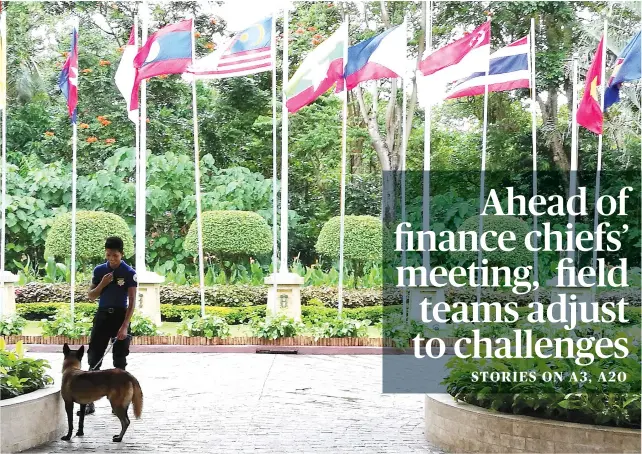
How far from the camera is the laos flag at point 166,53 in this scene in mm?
15031

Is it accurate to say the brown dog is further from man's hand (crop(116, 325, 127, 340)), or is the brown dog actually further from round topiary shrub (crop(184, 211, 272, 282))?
round topiary shrub (crop(184, 211, 272, 282))

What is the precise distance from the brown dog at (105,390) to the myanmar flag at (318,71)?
8.48 meters

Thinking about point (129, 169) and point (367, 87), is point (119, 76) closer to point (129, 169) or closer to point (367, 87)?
point (129, 169)

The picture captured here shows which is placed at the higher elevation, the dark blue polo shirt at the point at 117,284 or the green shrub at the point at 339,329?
the dark blue polo shirt at the point at 117,284

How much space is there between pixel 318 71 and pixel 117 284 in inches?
305

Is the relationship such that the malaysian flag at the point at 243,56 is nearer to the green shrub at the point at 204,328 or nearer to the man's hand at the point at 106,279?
the green shrub at the point at 204,328

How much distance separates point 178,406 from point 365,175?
17300 millimetres

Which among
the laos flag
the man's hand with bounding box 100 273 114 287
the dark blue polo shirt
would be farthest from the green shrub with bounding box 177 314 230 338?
the man's hand with bounding box 100 273 114 287

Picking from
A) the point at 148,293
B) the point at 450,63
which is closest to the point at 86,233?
the point at 148,293

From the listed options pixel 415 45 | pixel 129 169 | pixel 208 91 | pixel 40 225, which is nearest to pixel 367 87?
pixel 415 45

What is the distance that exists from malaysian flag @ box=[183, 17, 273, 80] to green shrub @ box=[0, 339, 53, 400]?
8.24 meters

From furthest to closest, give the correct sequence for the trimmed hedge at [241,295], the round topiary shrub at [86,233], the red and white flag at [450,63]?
the round topiary shrub at [86,233] → the trimmed hedge at [241,295] → the red and white flag at [450,63]

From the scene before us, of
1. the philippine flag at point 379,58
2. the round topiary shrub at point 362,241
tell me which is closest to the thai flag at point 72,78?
the philippine flag at point 379,58

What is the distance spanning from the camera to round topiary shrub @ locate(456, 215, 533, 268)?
17703 millimetres
